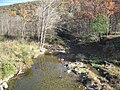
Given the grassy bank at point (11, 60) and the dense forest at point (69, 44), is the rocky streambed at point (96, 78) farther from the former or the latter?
the grassy bank at point (11, 60)

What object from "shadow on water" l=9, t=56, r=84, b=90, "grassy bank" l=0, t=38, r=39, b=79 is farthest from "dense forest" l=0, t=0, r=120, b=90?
"shadow on water" l=9, t=56, r=84, b=90

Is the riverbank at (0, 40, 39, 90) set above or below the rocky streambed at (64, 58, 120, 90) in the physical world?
above

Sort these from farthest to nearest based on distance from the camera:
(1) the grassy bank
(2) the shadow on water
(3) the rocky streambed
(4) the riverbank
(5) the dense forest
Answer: (5) the dense forest < (1) the grassy bank < (4) the riverbank < (3) the rocky streambed < (2) the shadow on water

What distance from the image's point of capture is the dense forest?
20922mm

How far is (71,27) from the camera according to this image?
5850cm

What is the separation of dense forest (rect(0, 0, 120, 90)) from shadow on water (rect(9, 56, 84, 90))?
11.8 inches

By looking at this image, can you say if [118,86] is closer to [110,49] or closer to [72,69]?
[72,69]

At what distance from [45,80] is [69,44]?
30.2 m

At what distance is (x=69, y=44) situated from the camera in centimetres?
4997

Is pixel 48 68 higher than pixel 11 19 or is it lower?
lower

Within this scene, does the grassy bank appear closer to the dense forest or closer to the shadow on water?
the dense forest

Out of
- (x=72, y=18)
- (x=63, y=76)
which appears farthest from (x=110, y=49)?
(x=72, y=18)

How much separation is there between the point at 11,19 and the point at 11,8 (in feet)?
150

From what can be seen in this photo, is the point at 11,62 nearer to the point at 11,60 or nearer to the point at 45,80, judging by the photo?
the point at 11,60
